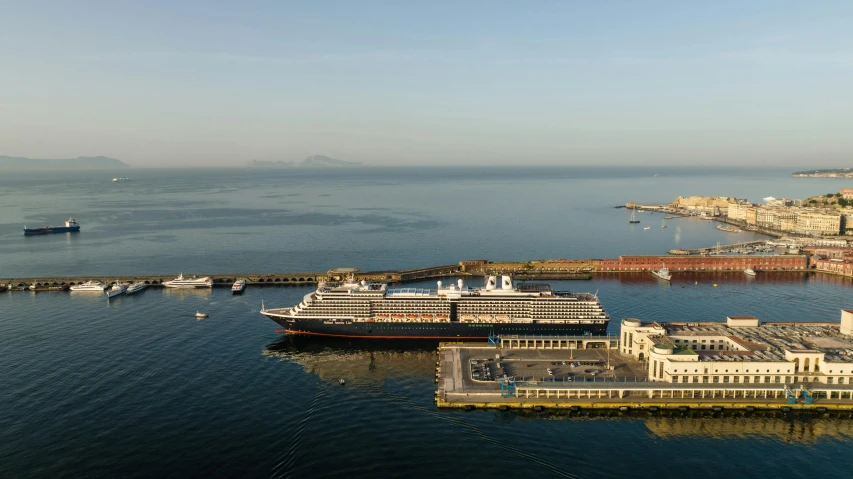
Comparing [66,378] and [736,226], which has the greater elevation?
[736,226]

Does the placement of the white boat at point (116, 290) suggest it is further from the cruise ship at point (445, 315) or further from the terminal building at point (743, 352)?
the terminal building at point (743, 352)

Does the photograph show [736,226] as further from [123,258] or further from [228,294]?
[123,258]

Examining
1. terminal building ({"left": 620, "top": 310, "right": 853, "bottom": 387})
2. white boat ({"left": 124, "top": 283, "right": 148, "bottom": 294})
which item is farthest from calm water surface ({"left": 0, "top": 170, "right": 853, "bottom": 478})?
terminal building ({"left": 620, "top": 310, "right": 853, "bottom": 387})

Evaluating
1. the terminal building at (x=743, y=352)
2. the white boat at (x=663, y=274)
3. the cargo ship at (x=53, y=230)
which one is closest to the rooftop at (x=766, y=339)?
the terminal building at (x=743, y=352)

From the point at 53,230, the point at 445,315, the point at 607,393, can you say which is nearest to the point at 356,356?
the point at 445,315

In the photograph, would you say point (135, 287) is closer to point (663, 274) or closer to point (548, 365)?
point (548, 365)

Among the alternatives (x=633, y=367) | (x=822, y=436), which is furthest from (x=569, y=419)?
(x=822, y=436)
